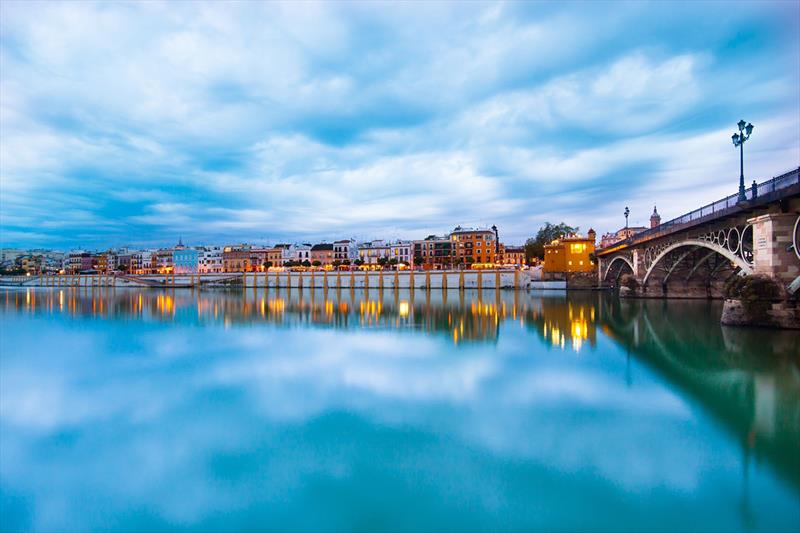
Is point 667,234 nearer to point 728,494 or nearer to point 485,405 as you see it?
point 485,405

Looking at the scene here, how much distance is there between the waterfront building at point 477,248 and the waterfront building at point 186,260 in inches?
2765

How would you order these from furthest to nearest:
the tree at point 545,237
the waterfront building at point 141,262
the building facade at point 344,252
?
the waterfront building at point 141,262 → the building facade at point 344,252 → the tree at point 545,237

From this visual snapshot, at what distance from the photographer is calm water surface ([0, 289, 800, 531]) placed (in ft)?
19.5

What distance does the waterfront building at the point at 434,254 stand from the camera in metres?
89.8

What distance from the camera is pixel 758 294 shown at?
17.5 metres

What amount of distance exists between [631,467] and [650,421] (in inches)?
106

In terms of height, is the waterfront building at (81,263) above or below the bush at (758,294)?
above

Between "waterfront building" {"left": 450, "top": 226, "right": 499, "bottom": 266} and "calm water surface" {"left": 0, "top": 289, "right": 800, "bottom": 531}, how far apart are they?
68.3 m

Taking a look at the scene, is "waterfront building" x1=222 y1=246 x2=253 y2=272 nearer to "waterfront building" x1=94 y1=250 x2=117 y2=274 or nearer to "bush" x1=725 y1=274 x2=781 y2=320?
"waterfront building" x1=94 y1=250 x2=117 y2=274

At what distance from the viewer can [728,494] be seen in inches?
242

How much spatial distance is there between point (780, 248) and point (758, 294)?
6.68ft

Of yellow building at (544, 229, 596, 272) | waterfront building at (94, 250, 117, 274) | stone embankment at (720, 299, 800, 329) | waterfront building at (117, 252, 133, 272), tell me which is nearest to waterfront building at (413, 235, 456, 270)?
yellow building at (544, 229, 596, 272)

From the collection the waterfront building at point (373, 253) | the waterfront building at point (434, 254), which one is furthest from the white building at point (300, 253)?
the waterfront building at point (434, 254)

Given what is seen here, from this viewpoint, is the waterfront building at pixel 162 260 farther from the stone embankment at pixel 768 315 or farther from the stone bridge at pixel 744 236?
the stone embankment at pixel 768 315
